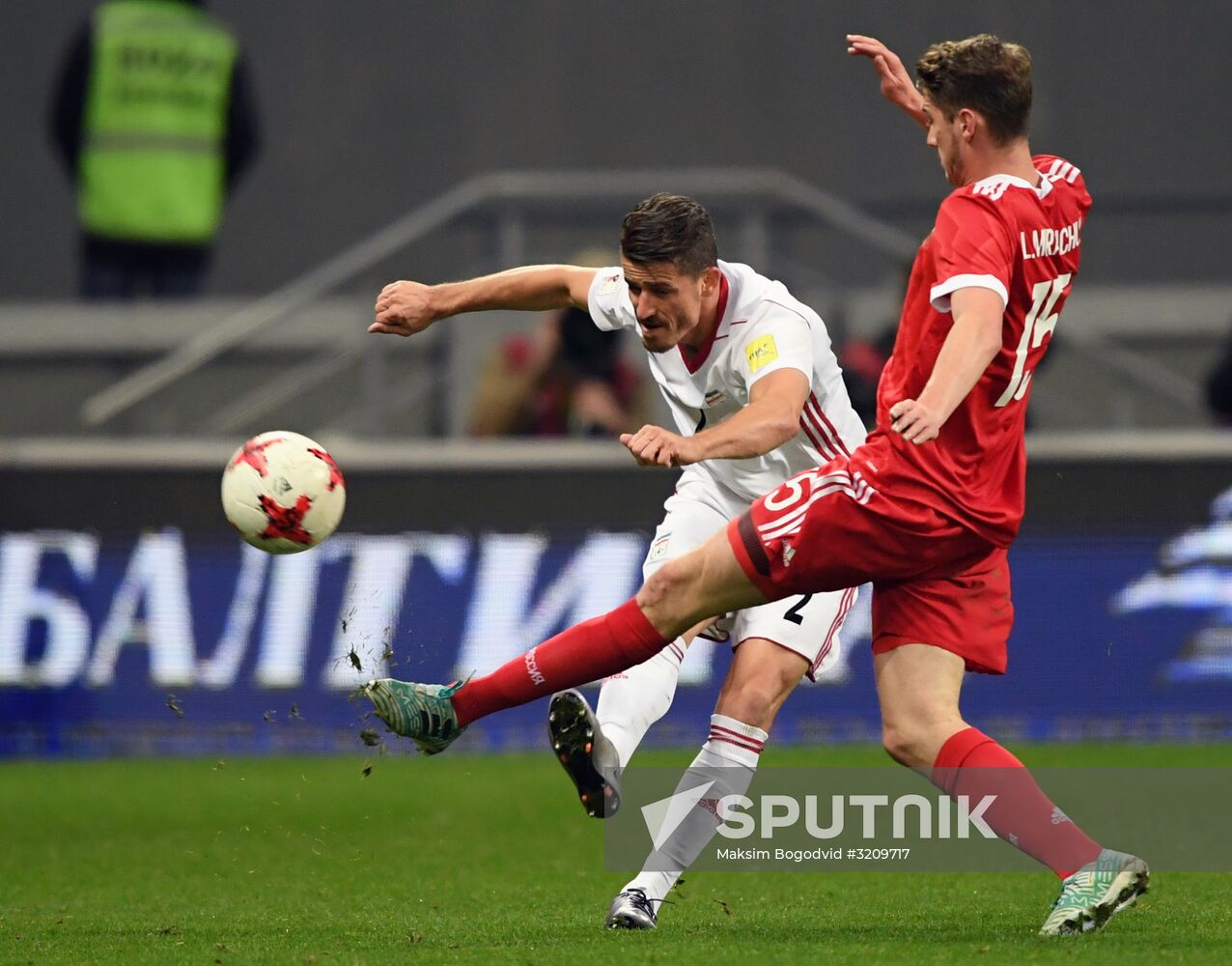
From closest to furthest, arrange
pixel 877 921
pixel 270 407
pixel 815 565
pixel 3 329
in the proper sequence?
pixel 815 565
pixel 877 921
pixel 270 407
pixel 3 329

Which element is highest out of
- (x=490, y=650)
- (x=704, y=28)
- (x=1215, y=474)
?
(x=704, y=28)

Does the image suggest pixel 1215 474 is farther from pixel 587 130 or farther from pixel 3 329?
pixel 3 329

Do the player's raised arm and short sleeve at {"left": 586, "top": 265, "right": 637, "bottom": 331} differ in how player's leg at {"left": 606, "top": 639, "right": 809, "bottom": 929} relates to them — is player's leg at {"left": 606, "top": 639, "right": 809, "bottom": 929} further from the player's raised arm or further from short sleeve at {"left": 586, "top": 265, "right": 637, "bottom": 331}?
the player's raised arm

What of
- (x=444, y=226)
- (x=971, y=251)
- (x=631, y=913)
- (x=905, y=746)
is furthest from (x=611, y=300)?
(x=444, y=226)

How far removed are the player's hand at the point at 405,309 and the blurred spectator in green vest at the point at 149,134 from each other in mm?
7667

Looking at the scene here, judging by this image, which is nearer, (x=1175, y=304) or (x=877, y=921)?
(x=877, y=921)

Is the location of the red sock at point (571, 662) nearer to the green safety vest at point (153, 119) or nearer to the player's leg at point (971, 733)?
the player's leg at point (971, 733)

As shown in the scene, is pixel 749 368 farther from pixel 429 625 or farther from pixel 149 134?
pixel 149 134

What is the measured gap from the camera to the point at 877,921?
5.26 m

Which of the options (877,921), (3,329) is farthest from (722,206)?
(877,921)

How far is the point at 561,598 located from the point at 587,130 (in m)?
5.29

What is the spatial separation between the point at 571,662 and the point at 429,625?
5.34 meters

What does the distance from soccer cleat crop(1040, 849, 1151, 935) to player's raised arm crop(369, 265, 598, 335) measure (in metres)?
1.97

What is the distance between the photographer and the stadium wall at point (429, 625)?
10.3 m
